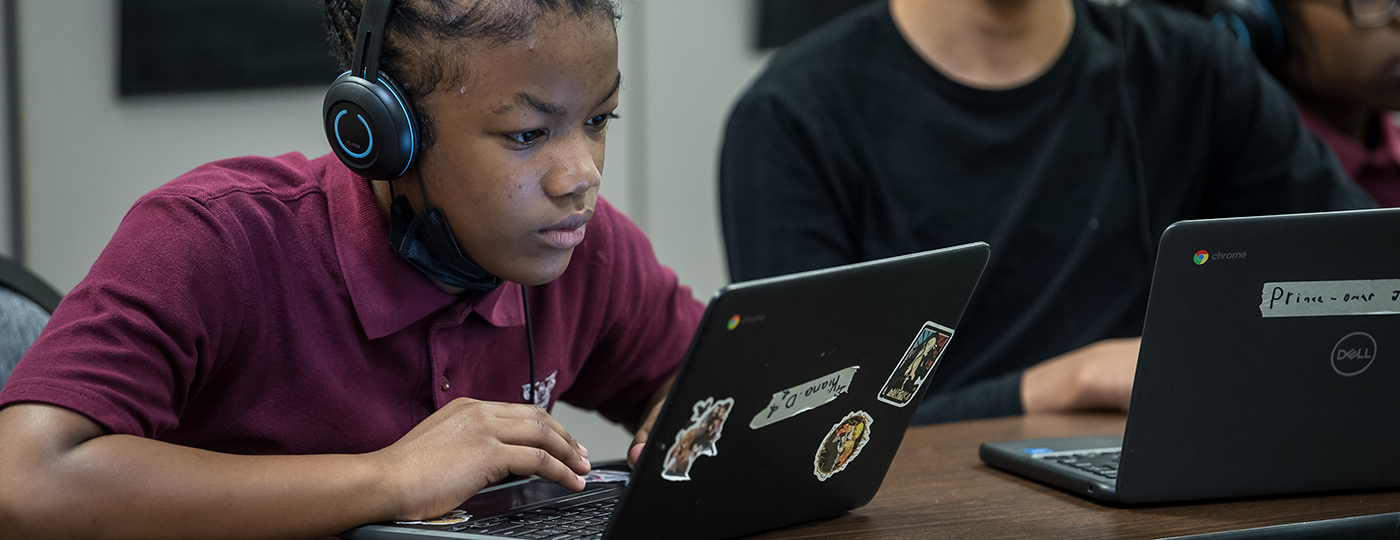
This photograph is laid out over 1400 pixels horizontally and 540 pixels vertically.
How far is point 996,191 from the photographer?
157 centimetres

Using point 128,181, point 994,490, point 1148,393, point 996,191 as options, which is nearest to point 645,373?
point 994,490

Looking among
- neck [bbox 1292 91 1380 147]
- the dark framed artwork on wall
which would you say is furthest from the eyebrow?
neck [bbox 1292 91 1380 147]

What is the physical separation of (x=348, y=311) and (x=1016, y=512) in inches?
19.1

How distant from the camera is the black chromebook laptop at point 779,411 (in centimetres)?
62

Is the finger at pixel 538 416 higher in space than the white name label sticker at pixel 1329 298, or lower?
lower

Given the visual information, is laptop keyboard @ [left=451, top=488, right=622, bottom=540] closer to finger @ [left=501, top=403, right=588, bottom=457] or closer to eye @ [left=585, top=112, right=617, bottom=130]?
finger @ [left=501, top=403, right=588, bottom=457]

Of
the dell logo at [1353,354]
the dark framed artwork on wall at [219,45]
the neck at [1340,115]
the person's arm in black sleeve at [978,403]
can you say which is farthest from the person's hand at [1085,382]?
the dark framed artwork on wall at [219,45]

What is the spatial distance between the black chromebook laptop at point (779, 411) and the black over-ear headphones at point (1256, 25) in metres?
1.33

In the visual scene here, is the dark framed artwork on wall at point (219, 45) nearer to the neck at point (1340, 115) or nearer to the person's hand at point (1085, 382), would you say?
the person's hand at point (1085, 382)

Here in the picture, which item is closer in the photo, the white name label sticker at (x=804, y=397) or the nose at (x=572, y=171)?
the white name label sticker at (x=804, y=397)

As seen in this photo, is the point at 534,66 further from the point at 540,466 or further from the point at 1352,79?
the point at 1352,79

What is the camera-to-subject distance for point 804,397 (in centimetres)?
68

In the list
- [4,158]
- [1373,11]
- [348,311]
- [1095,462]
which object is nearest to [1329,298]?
[1095,462]

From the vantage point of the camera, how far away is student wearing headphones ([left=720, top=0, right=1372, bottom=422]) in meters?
1.51
